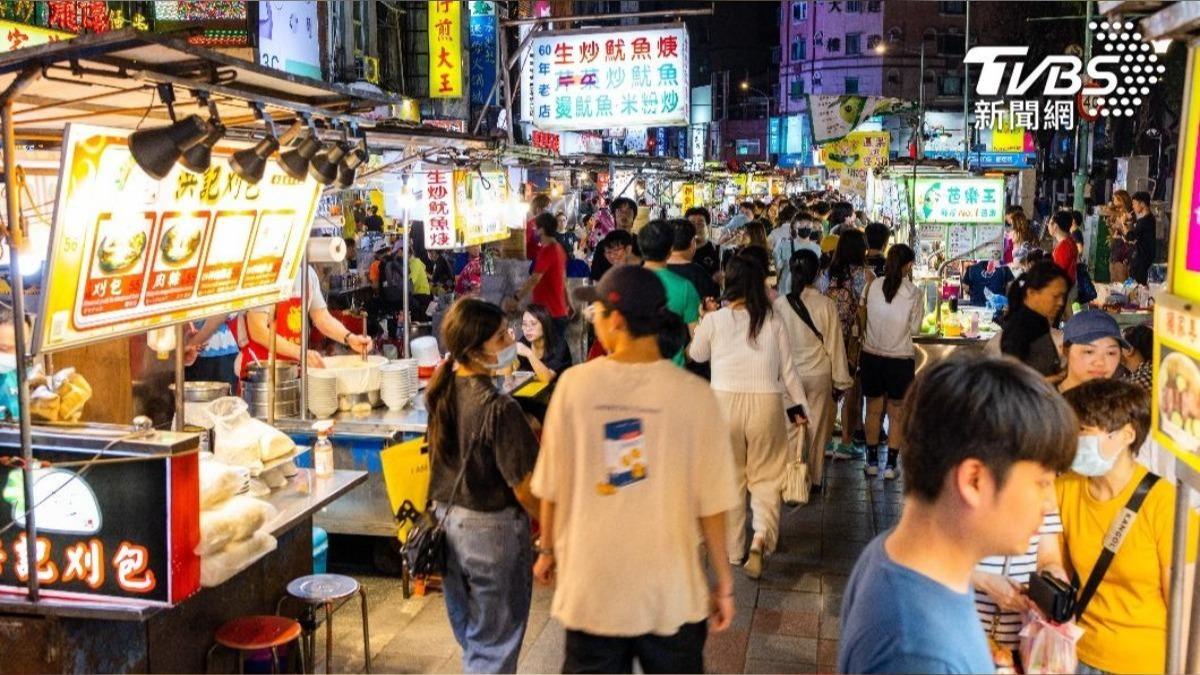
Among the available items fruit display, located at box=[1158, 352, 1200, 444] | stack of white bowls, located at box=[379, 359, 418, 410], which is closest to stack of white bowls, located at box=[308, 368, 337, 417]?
stack of white bowls, located at box=[379, 359, 418, 410]

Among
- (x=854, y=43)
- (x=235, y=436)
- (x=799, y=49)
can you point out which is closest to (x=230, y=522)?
(x=235, y=436)

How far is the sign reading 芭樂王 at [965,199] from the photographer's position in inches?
531

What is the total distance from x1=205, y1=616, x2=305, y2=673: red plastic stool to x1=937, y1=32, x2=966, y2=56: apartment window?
77.4 meters

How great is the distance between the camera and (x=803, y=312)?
8.62 metres

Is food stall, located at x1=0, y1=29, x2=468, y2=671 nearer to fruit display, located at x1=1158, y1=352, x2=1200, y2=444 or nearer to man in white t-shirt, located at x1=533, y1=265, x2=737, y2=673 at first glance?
man in white t-shirt, located at x1=533, y1=265, x2=737, y2=673

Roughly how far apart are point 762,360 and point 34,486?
14.5ft

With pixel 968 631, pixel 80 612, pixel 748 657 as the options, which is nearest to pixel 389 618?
pixel 748 657

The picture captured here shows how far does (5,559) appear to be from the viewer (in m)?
4.39

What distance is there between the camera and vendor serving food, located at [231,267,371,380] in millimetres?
8016

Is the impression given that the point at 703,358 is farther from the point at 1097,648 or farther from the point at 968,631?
the point at 968,631

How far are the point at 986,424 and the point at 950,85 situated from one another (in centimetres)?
7707

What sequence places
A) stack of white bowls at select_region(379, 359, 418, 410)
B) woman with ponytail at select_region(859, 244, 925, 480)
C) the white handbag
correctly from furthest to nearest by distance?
1. woman with ponytail at select_region(859, 244, 925, 480)
2. stack of white bowls at select_region(379, 359, 418, 410)
3. the white handbag

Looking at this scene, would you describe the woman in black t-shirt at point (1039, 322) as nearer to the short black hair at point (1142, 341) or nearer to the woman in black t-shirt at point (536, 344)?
the short black hair at point (1142, 341)

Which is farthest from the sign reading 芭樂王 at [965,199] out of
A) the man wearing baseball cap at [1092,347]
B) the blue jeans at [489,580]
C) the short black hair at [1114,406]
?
the blue jeans at [489,580]
